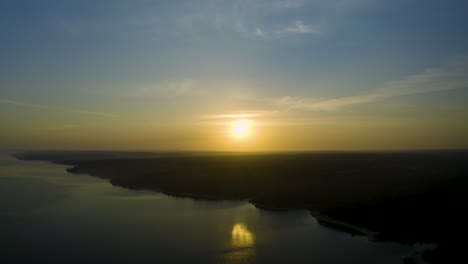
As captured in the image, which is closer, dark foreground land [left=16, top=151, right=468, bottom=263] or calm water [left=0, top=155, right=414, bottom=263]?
calm water [left=0, top=155, right=414, bottom=263]

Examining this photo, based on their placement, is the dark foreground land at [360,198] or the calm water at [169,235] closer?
the calm water at [169,235]

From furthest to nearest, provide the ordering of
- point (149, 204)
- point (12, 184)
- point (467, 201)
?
point (12, 184), point (149, 204), point (467, 201)

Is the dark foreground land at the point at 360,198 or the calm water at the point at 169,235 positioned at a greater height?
the dark foreground land at the point at 360,198

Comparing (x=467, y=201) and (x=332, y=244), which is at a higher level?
(x=467, y=201)

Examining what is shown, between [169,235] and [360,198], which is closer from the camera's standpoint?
[169,235]

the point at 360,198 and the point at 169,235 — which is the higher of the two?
the point at 360,198

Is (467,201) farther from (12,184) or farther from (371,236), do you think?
(12,184)

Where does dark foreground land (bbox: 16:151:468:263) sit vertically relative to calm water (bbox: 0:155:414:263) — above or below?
above

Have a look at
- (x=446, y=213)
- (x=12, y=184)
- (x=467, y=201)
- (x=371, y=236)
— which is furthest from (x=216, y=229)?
(x=12, y=184)
